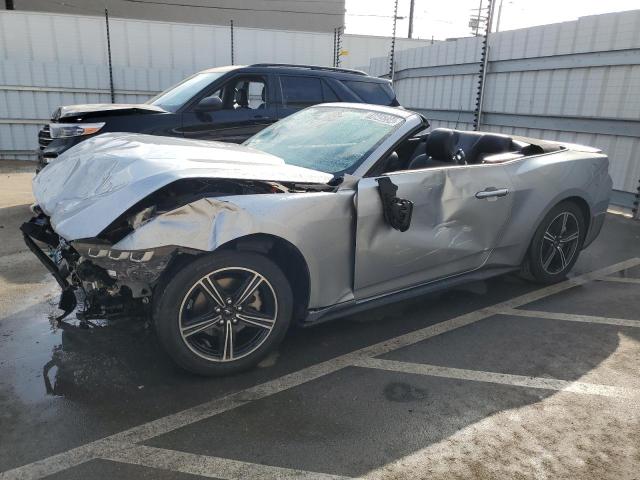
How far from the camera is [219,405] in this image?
9.00 feet

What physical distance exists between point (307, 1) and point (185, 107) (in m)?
19.8

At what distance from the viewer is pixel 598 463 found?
236cm

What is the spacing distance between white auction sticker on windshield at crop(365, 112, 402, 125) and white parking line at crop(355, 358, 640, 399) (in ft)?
5.41

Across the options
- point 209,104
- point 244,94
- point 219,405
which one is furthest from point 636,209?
point 219,405

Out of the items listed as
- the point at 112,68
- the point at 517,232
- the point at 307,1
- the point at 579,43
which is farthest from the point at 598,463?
the point at 307,1

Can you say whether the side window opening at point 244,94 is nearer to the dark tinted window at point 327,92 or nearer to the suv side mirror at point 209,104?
the suv side mirror at point 209,104

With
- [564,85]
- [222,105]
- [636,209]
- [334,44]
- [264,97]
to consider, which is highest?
[334,44]

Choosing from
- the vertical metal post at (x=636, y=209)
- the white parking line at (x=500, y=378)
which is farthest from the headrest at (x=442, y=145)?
the vertical metal post at (x=636, y=209)

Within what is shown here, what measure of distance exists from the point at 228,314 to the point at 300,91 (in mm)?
5114

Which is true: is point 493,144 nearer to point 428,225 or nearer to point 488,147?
point 488,147

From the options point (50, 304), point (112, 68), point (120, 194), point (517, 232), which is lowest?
point (50, 304)

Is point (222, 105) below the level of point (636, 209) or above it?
above

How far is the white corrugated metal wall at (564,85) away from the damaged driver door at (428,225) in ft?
13.1

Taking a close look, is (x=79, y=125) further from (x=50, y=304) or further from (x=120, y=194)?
(x=120, y=194)
